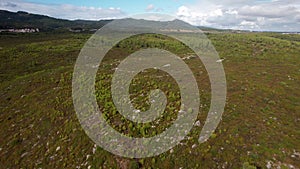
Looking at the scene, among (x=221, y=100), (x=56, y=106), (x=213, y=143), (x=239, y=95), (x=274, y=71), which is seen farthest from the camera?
(x=274, y=71)

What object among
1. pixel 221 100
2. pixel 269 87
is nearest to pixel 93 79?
pixel 221 100

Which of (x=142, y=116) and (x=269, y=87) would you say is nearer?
(x=142, y=116)

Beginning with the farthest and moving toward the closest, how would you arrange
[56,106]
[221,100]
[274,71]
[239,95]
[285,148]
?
[274,71] < [56,106] < [239,95] < [221,100] < [285,148]

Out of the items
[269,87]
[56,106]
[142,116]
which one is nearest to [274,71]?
[269,87]

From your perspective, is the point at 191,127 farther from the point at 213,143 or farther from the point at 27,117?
the point at 27,117

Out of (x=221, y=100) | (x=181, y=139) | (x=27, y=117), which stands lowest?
(x=27, y=117)

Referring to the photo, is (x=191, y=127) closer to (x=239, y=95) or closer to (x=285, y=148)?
(x=285, y=148)

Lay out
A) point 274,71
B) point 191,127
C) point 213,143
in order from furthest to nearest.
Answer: point 274,71
point 191,127
point 213,143

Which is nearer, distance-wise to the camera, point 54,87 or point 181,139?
point 181,139

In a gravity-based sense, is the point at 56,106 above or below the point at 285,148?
below
